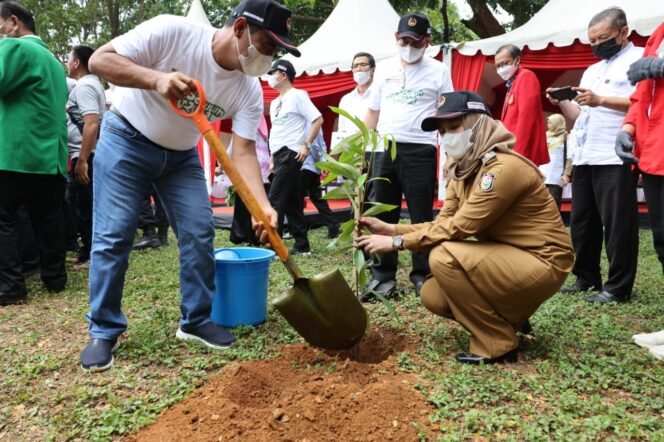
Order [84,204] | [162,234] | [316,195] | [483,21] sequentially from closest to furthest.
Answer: [84,204]
[162,234]
[316,195]
[483,21]

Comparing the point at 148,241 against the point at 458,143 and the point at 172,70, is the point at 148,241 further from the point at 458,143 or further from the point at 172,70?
the point at 458,143

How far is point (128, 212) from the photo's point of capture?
8.16ft

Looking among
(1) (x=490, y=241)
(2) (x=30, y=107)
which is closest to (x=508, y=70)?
(1) (x=490, y=241)

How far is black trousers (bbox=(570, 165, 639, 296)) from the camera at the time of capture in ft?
11.1

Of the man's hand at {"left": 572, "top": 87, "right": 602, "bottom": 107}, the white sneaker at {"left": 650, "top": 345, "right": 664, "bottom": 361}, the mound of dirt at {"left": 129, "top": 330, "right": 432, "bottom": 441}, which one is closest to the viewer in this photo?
the mound of dirt at {"left": 129, "top": 330, "right": 432, "bottom": 441}

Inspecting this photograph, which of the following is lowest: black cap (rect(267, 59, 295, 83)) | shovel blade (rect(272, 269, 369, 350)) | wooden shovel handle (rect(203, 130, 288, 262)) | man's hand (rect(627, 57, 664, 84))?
shovel blade (rect(272, 269, 369, 350))

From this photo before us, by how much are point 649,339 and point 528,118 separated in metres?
2.09

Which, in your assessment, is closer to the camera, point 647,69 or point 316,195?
point 647,69

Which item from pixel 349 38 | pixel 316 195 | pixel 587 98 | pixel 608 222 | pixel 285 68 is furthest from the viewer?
pixel 349 38

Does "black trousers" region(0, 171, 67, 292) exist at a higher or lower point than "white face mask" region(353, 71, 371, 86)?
lower

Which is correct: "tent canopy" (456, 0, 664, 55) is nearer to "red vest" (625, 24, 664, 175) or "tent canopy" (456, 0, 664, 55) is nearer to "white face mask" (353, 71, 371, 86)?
"white face mask" (353, 71, 371, 86)

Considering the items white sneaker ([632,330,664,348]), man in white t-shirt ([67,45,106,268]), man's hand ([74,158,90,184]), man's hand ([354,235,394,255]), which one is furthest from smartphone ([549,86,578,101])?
man's hand ([74,158,90,184])

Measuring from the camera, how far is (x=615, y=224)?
3.40 metres

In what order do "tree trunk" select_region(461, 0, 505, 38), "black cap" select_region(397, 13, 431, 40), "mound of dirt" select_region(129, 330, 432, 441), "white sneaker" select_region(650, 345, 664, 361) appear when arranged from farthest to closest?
"tree trunk" select_region(461, 0, 505, 38)
"black cap" select_region(397, 13, 431, 40)
"white sneaker" select_region(650, 345, 664, 361)
"mound of dirt" select_region(129, 330, 432, 441)
